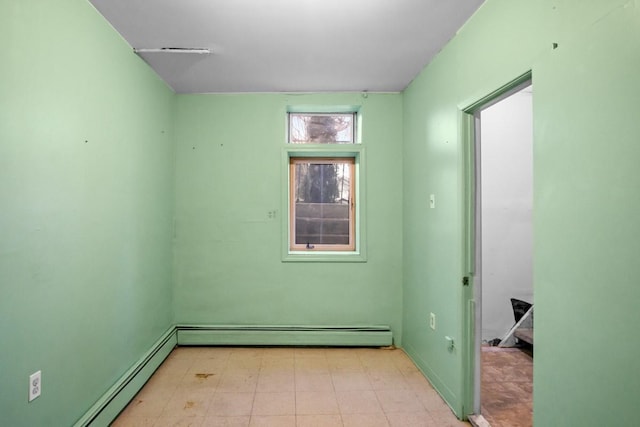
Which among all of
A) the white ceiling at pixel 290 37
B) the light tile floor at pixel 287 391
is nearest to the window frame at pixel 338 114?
the white ceiling at pixel 290 37

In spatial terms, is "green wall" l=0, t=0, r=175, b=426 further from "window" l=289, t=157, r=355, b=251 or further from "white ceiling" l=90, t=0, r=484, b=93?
"window" l=289, t=157, r=355, b=251

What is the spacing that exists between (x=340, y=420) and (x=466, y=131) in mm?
1956

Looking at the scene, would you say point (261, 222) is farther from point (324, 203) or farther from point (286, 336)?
point (286, 336)

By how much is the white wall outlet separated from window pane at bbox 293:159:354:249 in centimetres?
225

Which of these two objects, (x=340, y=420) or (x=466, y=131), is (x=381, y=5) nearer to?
(x=466, y=131)

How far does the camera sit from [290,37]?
224 cm

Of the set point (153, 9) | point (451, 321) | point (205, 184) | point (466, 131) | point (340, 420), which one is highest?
point (153, 9)

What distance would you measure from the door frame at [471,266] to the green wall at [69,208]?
2.19m

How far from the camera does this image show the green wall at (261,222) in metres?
3.27

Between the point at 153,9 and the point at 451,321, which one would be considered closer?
the point at 153,9

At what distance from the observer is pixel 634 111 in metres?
1.01

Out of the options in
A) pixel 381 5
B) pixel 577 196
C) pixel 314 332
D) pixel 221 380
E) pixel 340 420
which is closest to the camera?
pixel 577 196

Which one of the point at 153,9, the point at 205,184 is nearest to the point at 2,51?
the point at 153,9

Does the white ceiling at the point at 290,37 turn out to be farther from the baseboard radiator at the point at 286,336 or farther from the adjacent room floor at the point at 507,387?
the adjacent room floor at the point at 507,387
